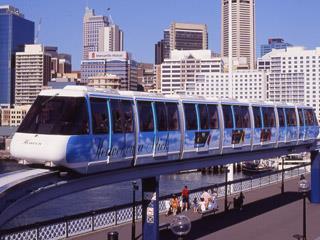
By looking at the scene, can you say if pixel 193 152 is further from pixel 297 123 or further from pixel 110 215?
pixel 297 123

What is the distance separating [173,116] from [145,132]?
2025mm

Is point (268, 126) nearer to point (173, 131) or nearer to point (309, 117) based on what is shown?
point (309, 117)

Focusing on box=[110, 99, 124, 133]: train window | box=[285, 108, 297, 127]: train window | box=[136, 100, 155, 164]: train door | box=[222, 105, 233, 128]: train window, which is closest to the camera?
box=[110, 99, 124, 133]: train window

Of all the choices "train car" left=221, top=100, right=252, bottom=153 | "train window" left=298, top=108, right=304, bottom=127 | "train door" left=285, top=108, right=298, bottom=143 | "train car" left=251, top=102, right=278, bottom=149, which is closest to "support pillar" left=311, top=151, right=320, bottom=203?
"train window" left=298, top=108, right=304, bottom=127

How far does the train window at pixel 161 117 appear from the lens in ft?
61.4

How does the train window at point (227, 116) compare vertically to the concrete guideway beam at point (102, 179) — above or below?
above

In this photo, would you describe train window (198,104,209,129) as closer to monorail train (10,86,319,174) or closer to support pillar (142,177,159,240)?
monorail train (10,86,319,174)

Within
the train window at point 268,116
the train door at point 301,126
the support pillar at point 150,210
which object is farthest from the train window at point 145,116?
the train door at point 301,126

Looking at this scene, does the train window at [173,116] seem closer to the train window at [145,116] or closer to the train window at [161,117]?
the train window at [161,117]

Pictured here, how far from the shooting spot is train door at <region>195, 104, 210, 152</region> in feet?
68.8

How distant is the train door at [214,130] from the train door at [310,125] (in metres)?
11.0

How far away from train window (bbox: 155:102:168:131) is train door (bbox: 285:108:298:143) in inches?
459

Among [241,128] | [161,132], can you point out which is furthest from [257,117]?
[161,132]

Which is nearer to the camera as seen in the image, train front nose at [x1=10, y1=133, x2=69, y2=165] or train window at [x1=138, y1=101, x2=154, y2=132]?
train front nose at [x1=10, y1=133, x2=69, y2=165]
